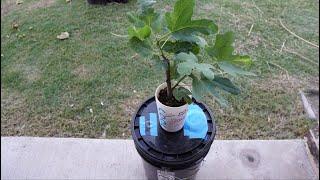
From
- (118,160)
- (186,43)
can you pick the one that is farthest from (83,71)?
(186,43)

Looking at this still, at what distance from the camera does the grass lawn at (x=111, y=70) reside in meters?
2.03

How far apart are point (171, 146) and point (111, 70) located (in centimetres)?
107

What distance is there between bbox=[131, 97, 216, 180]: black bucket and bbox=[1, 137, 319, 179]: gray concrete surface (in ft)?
0.99

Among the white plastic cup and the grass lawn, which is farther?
the grass lawn

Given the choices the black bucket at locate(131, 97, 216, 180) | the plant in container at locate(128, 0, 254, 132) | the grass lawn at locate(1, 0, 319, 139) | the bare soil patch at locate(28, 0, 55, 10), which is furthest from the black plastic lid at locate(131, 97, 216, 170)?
the bare soil patch at locate(28, 0, 55, 10)

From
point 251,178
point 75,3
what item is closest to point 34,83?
point 75,3

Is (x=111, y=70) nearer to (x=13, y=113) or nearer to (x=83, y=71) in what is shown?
(x=83, y=71)

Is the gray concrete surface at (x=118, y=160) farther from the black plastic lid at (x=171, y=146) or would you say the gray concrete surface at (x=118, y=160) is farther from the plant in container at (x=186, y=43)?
the plant in container at (x=186, y=43)

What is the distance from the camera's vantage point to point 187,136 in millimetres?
1443

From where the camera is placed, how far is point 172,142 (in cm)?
142

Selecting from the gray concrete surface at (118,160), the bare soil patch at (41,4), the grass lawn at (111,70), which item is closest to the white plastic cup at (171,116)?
the gray concrete surface at (118,160)

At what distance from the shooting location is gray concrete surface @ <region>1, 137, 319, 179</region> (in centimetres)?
178

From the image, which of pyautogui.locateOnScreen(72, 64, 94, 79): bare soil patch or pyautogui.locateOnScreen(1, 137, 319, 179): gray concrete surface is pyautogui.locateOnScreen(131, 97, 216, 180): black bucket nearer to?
pyautogui.locateOnScreen(1, 137, 319, 179): gray concrete surface

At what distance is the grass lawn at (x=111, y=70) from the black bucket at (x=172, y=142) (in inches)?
20.1
